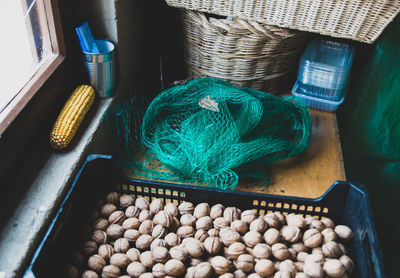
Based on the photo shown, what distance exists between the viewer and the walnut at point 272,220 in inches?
46.7

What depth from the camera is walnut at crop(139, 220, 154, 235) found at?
46.6 inches

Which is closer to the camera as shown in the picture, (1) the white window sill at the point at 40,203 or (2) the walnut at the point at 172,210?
(1) the white window sill at the point at 40,203

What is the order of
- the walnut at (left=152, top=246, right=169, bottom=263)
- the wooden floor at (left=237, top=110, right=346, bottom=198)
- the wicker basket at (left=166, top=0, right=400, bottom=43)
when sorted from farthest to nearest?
the wooden floor at (left=237, top=110, right=346, bottom=198)
the wicker basket at (left=166, top=0, right=400, bottom=43)
the walnut at (left=152, top=246, right=169, bottom=263)

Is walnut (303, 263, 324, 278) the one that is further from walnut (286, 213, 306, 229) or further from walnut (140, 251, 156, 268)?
walnut (140, 251, 156, 268)

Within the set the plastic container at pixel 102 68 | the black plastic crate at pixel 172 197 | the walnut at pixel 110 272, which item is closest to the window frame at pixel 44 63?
the plastic container at pixel 102 68

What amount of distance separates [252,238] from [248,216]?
88mm

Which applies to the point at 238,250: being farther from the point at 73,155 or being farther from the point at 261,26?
the point at 261,26

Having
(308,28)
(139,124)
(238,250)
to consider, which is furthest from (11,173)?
(308,28)

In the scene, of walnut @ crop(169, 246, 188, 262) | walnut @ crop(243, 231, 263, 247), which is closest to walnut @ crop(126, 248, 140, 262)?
walnut @ crop(169, 246, 188, 262)

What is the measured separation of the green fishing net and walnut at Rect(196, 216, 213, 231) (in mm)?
182

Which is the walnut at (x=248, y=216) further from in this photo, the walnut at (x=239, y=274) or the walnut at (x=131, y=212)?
the walnut at (x=131, y=212)

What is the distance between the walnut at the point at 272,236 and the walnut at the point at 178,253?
244mm

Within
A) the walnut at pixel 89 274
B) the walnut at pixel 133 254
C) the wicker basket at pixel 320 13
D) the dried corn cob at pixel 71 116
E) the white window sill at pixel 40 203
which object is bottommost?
the walnut at pixel 133 254

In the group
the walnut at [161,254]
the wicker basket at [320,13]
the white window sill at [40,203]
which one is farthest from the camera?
the wicker basket at [320,13]
